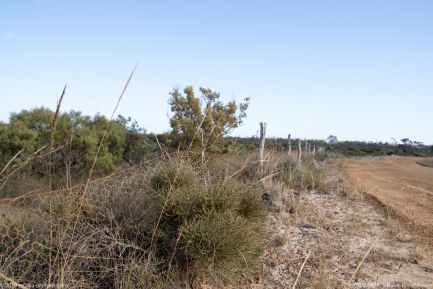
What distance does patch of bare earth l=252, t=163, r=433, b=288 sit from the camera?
19.0ft

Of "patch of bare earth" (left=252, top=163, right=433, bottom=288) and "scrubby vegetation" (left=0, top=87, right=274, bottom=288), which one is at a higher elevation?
"scrubby vegetation" (left=0, top=87, right=274, bottom=288)

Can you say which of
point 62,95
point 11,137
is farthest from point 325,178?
point 62,95

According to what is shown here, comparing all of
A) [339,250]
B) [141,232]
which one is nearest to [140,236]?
[141,232]

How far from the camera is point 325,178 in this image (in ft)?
48.8

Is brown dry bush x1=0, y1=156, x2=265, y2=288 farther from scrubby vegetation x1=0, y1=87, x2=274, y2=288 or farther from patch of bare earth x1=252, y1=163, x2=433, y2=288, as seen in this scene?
patch of bare earth x1=252, y1=163, x2=433, y2=288

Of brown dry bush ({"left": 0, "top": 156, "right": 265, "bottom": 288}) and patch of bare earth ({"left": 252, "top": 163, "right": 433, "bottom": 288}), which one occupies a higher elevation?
brown dry bush ({"left": 0, "top": 156, "right": 265, "bottom": 288})

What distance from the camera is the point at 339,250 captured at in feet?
23.3

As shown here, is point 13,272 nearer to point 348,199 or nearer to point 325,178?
point 348,199

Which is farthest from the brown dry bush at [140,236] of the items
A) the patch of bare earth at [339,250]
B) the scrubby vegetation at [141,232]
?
the patch of bare earth at [339,250]

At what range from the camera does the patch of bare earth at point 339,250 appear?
5.80 m

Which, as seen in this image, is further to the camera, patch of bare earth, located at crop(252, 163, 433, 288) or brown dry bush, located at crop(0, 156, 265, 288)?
patch of bare earth, located at crop(252, 163, 433, 288)

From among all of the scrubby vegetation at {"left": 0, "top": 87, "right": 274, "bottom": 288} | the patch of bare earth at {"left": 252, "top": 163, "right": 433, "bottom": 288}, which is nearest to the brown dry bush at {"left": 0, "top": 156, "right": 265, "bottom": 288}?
the scrubby vegetation at {"left": 0, "top": 87, "right": 274, "bottom": 288}

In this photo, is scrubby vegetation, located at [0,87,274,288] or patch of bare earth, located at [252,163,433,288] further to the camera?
patch of bare earth, located at [252,163,433,288]

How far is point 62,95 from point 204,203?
134 inches
